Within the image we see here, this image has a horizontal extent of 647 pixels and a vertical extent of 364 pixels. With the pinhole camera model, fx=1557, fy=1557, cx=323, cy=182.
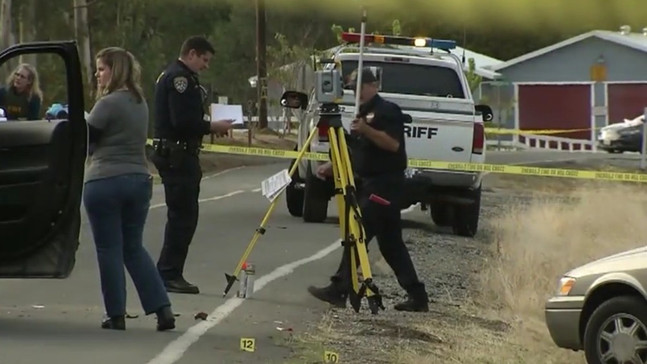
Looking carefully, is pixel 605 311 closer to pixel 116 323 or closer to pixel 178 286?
pixel 116 323

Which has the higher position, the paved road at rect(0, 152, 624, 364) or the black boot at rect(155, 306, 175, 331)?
the black boot at rect(155, 306, 175, 331)

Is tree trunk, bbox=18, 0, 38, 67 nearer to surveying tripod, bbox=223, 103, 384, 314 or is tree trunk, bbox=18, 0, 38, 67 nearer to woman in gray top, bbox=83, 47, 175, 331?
surveying tripod, bbox=223, 103, 384, 314

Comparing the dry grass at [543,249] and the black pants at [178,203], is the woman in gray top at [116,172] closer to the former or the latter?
the black pants at [178,203]

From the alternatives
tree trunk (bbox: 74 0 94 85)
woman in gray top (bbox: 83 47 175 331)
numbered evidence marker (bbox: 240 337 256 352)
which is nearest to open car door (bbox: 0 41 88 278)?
woman in gray top (bbox: 83 47 175 331)

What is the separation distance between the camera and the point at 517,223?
66.3ft

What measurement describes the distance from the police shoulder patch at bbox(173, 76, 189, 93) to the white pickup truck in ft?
18.2

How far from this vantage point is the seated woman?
495 inches

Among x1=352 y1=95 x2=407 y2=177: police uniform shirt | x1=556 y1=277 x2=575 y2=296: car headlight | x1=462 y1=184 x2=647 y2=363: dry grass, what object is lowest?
x1=462 y1=184 x2=647 y2=363: dry grass

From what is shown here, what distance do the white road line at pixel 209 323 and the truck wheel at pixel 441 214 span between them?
4.80m

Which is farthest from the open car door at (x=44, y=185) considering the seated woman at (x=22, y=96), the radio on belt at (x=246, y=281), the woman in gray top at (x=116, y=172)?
the seated woman at (x=22, y=96)

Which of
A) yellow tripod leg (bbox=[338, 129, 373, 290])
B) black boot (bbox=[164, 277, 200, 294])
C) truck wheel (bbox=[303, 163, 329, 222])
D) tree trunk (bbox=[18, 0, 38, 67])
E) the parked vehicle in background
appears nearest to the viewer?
yellow tripod leg (bbox=[338, 129, 373, 290])

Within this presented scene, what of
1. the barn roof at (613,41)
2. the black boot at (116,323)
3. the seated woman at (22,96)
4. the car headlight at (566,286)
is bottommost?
the black boot at (116,323)

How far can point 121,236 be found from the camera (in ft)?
31.8

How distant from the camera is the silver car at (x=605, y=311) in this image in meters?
8.68
